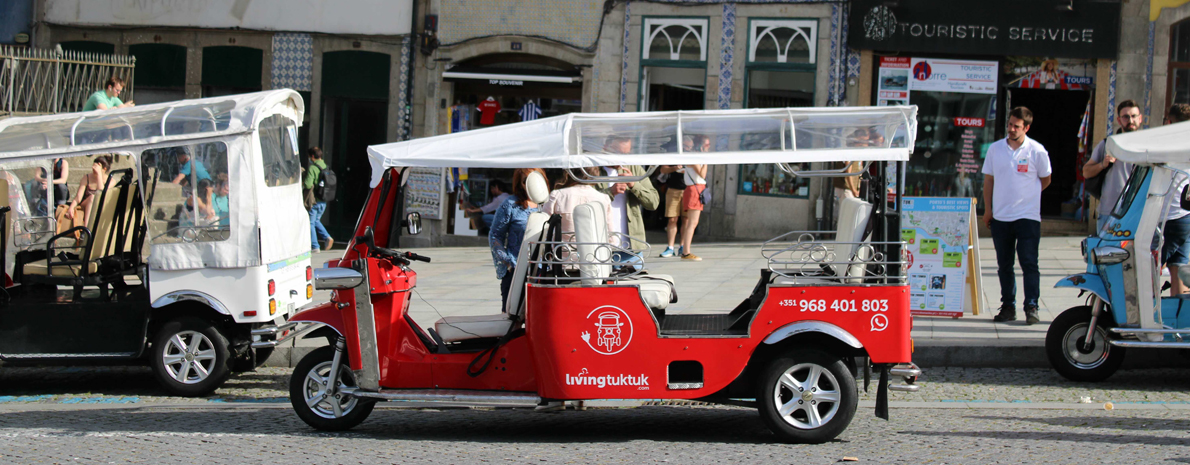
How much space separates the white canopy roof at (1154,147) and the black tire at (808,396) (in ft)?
7.95

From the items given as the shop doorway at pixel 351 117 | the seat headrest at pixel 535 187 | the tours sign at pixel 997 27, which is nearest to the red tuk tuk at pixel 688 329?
the seat headrest at pixel 535 187

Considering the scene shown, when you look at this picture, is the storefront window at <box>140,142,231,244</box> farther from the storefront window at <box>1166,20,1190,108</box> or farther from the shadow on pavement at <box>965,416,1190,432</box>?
the storefront window at <box>1166,20,1190,108</box>

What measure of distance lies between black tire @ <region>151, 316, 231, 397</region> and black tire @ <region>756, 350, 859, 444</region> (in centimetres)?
375

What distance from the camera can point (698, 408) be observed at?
7.03m

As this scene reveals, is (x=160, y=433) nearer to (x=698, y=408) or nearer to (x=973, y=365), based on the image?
(x=698, y=408)

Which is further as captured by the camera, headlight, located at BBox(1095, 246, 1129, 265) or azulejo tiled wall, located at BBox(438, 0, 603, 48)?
azulejo tiled wall, located at BBox(438, 0, 603, 48)

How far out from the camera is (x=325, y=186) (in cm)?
1412

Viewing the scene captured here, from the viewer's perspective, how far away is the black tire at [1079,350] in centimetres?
722

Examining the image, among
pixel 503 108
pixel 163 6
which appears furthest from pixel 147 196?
pixel 163 6

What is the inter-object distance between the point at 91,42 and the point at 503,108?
7.38 m

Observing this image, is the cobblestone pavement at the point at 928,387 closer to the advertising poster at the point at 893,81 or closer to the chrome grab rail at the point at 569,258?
the chrome grab rail at the point at 569,258

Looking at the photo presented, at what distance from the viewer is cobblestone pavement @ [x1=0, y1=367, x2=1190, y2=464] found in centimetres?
554

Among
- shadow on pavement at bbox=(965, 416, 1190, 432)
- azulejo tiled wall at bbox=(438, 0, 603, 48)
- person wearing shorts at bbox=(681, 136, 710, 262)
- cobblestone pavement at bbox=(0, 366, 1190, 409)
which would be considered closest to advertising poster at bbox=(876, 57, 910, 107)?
person wearing shorts at bbox=(681, 136, 710, 262)

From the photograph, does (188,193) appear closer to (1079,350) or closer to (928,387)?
(928,387)
